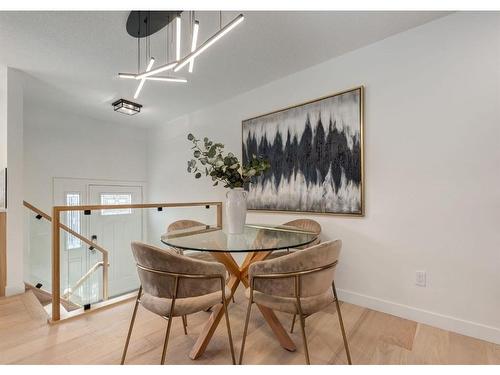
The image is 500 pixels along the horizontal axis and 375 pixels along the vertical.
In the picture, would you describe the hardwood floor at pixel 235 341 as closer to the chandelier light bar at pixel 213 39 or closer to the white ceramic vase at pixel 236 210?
the white ceramic vase at pixel 236 210

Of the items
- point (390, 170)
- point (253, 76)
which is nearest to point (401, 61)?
point (390, 170)

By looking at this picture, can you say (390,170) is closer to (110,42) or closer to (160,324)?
(160,324)

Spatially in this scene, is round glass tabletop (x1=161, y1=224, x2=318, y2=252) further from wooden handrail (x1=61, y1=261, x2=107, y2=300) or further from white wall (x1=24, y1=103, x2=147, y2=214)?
white wall (x1=24, y1=103, x2=147, y2=214)

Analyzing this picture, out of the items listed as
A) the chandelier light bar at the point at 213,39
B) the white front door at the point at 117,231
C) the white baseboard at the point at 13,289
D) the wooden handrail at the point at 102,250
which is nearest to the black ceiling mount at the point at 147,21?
the chandelier light bar at the point at 213,39

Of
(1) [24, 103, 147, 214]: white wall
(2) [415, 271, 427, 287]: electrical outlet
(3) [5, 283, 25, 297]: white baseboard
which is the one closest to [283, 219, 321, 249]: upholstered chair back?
(2) [415, 271, 427, 287]: electrical outlet

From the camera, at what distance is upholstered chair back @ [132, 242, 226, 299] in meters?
1.34

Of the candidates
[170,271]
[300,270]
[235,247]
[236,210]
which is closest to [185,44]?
[236,210]

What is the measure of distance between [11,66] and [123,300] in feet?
8.70

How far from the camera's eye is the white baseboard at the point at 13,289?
2.65 metres

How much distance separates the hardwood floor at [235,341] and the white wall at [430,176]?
24 centimetres

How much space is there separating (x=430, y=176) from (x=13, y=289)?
165 inches

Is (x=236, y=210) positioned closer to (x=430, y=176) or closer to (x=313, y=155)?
(x=313, y=155)

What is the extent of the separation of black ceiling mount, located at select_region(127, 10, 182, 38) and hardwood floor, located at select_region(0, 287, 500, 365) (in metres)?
2.32

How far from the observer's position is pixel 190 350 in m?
1.70
